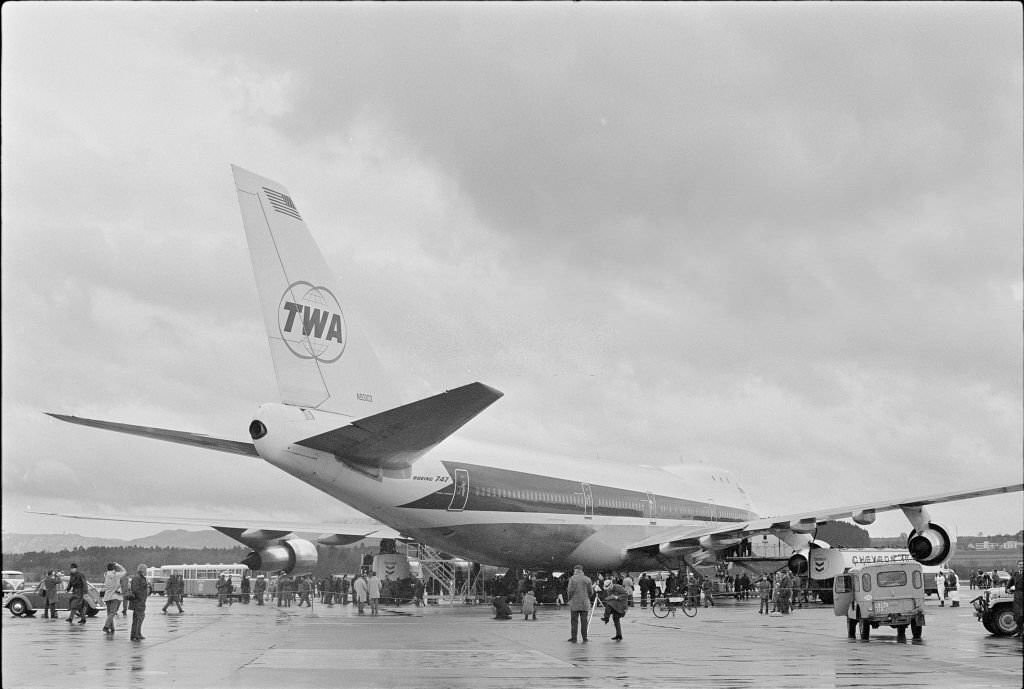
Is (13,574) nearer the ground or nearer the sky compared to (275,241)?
nearer the ground

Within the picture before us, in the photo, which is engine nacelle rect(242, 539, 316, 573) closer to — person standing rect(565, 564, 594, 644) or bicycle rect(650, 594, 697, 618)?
bicycle rect(650, 594, 697, 618)

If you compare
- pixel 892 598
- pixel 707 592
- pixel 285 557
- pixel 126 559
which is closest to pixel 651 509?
pixel 707 592

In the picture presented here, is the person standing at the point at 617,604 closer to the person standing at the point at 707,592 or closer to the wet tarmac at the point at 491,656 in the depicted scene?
the wet tarmac at the point at 491,656

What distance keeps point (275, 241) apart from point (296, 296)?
130 cm

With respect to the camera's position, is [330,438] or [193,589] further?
[193,589]

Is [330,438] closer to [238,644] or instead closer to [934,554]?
[238,644]

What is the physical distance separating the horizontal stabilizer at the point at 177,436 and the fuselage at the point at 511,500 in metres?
1.65

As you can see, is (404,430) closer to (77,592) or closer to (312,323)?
(312,323)

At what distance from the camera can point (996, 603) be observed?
69.3 ft

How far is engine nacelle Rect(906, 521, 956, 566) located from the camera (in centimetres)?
2662

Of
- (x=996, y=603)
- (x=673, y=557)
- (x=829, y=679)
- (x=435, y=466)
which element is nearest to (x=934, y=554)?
(x=996, y=603)

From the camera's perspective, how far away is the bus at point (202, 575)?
201 feet

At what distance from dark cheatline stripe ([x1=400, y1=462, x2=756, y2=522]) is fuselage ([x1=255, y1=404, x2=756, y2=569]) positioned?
0.03 m

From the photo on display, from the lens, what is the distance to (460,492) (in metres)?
27.4
